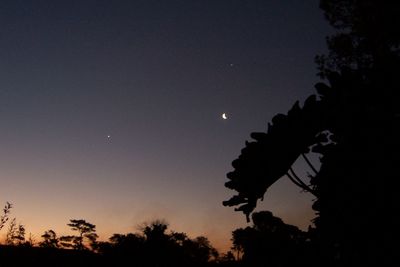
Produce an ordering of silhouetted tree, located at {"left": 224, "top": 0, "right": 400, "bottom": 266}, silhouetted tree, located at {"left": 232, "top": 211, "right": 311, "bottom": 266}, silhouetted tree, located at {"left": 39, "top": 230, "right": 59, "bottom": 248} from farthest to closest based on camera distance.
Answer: silhouetted tree, located at {"left": 39, "top": 230, "right": 59, "bottom": 248}
silhouetted tree, located at {"left": 232, "top": 211, "right": 311, "bottom": 266}
silhouetted tree, located at {"left": 224, "top": 0, "right": 400, "bottom": 266}

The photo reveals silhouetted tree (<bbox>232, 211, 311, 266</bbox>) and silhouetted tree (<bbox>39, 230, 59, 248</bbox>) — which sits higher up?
silhouetted tree (<bbox>39, 230, 59, 248</bbox>)

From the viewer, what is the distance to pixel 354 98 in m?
3.65

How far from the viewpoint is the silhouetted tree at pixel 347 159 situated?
331 centimetres

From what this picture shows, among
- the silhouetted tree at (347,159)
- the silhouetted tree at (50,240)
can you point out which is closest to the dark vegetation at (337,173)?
the silhouetted tree at (347,159)

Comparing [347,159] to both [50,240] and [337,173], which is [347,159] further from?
[50,240]

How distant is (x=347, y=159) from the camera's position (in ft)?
11.7

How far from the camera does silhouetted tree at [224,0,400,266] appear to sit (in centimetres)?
331

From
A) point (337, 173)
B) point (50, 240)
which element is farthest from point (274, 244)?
point (50, 240)

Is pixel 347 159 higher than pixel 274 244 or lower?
higher

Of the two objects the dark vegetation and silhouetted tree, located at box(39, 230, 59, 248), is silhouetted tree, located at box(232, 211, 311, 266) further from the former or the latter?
silhouetted tree, located at box(39, 230, 59, 248)

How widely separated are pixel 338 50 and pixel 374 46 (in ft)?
3.65

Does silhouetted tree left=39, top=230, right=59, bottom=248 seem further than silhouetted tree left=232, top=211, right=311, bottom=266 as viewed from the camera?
Yes

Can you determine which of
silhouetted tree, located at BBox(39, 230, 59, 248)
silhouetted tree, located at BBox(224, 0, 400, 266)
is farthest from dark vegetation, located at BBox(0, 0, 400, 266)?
silhouetted tree, located at BBox(39, 230, 59, 248)

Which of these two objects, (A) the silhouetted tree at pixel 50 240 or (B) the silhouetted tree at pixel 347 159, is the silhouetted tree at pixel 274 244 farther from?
(A) the silhouetted tree at pixel 50 240
